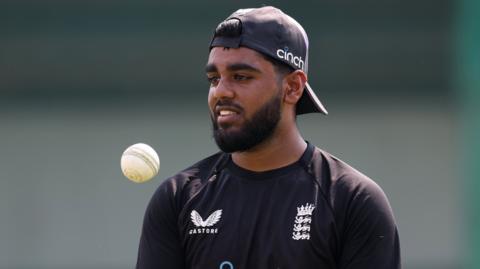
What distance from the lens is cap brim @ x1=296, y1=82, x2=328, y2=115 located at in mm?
4430

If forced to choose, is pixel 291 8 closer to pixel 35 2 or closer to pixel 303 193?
pixel 35 2

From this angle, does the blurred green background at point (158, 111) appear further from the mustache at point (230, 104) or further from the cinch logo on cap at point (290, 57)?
the mustache at point (230, 104)

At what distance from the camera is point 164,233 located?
429cm

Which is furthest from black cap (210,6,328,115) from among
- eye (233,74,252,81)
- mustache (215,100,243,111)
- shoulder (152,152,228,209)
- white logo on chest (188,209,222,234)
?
white logo on chest (188,209,222,234)

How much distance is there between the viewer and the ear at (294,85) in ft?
14.2

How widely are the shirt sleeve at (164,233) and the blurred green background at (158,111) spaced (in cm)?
858

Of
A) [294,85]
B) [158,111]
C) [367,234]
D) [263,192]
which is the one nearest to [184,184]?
[263,192]

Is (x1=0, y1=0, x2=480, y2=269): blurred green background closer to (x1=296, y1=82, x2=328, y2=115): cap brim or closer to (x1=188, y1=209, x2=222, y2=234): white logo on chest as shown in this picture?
(x1=296, y1=82, x2=328, y2=115): cap brim

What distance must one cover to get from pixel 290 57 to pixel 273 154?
0.37 m

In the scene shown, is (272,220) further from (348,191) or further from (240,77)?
(240,77)

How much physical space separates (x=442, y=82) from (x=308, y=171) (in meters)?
9.46

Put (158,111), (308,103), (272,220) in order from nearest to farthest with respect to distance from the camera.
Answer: (272,220)
(308,103)
(158,111)

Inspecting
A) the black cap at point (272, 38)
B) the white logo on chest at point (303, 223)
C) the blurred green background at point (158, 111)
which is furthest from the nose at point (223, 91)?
the blurred green background at point (158, 111)

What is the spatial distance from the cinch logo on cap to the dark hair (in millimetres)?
23
